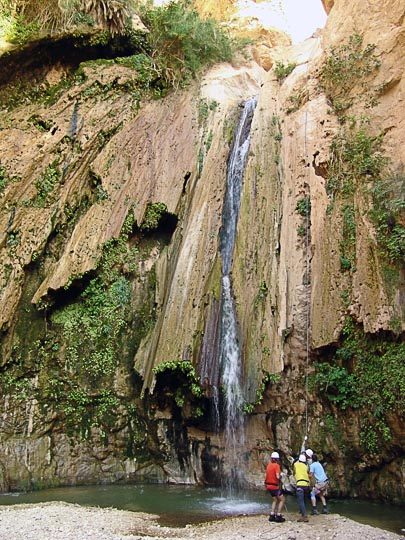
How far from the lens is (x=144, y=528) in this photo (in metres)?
9.03

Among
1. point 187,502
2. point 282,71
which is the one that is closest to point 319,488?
point 187,502

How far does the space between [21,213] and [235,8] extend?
21.8 m

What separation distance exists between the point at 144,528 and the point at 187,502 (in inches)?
119

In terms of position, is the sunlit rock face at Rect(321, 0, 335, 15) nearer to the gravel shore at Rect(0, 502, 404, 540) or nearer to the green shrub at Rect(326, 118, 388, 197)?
the green shrub at Rect(326, 118, 388, 197)

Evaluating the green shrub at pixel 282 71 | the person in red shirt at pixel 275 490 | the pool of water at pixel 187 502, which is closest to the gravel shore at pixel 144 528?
the person in red shirt at pixel 275 490

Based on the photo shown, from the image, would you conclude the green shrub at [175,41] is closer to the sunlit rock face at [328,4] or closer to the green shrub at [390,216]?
the sunlit rock face at [328,4]

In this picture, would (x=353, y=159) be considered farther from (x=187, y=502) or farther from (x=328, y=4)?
(x=328, y=4)

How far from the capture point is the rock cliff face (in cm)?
1215

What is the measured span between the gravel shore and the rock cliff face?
2872 millimetres

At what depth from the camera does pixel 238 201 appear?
1644 cm

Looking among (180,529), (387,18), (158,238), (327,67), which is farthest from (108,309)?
(387,18)

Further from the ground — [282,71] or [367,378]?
[282,71]

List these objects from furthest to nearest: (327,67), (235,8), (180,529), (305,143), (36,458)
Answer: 1. (235,8)
2. (327,67)
3. (305,143)
4. (36,458)
5. (180,529)

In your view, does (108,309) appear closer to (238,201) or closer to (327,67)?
(238,201)
